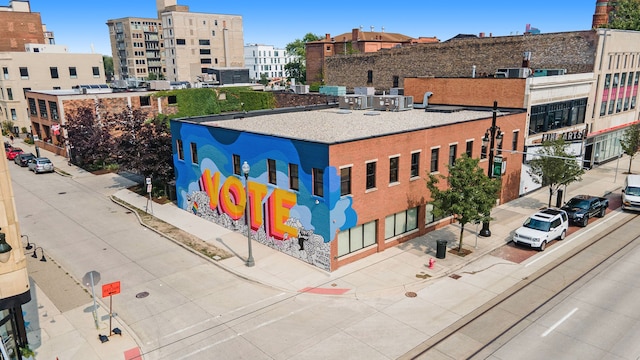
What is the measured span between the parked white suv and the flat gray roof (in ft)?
26.6

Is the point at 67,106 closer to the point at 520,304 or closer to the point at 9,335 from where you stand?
the point at 9,335

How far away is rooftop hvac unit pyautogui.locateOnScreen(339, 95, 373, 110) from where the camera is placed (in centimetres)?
4044

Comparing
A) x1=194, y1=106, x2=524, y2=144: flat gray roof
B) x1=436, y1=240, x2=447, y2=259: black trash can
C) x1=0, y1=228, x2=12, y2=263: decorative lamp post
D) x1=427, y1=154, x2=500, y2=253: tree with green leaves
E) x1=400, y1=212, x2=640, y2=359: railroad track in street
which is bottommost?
x1=400, y1=212, x2=640, y2=359: railroad track in street

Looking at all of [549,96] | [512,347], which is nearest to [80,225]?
[512,347]

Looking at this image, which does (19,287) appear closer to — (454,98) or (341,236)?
(341,236)

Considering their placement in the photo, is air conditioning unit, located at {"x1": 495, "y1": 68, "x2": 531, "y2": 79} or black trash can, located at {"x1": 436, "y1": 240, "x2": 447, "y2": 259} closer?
black trash can, located at {"x1": 436, "y1": 240, "x2": 447, "y2": 259}

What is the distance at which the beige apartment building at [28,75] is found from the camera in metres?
71.4

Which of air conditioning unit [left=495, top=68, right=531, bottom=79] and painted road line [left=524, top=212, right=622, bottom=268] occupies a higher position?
air conditioning unit [left=495, top=68, right=531, bottom=79]

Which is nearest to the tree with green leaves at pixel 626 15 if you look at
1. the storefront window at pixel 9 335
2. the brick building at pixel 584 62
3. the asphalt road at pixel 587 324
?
the brick building at pixel 584 62

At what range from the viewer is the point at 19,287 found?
15.2 metres

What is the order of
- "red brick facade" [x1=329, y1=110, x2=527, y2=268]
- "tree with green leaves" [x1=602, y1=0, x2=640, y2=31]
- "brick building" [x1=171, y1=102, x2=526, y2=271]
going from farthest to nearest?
"tree with green leaves" [x1=602, y1=0, x2=640, y2=31], "red brick facade" [x1=329, y1=110, x2=527, y2=268], "brick building" [x1=171, y1=102, x2=526, y2=271]

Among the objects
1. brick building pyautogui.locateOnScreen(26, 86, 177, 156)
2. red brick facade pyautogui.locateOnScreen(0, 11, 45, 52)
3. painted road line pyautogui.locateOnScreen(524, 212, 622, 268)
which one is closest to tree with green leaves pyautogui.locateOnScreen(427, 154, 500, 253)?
painted road line pyautogui.locateOnScreen(524, 212, 622, 268)

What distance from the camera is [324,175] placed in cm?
2309

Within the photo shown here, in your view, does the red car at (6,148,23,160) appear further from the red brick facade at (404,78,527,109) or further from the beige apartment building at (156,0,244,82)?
the beige apartment building at (156,0,244,82)
